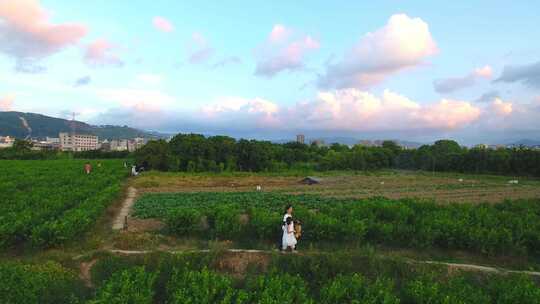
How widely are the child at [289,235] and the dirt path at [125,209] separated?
8122 mm

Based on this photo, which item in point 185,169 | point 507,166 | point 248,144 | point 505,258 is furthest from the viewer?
point 507,166

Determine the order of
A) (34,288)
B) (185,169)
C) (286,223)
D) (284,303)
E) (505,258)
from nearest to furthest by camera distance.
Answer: (284,303)
(34,288)
(286,223)
(505,258)
(185,169)

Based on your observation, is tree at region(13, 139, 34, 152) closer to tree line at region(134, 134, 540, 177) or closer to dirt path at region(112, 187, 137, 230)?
tree line at region(134, 134, 540, 177)

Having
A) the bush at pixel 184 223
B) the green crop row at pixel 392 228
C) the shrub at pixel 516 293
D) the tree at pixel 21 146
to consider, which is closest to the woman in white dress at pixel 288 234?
the green crop row at pixel 392 228

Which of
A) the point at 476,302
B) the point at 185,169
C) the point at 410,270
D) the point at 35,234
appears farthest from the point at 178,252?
the point at 185,169

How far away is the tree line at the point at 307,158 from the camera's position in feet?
154

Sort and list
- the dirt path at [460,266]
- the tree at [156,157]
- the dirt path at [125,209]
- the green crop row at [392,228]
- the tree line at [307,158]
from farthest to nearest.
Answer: the tree line at [307,158] → the tree at [156,157] → the dirt path at [125,209] → the green crop row at [392,228] → the dirt path at [460,266]

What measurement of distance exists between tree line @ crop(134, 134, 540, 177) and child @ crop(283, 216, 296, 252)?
36.7 meters

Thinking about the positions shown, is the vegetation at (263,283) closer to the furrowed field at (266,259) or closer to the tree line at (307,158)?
the furrowed field at (266,259)

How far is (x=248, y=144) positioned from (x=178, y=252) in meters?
40.0

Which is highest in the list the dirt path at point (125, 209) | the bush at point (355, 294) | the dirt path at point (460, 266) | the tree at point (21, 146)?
the tree at point (21, 146)

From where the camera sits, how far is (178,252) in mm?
10672

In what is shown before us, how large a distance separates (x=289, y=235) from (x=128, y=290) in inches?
203

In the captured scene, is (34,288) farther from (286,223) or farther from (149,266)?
(286,223)
